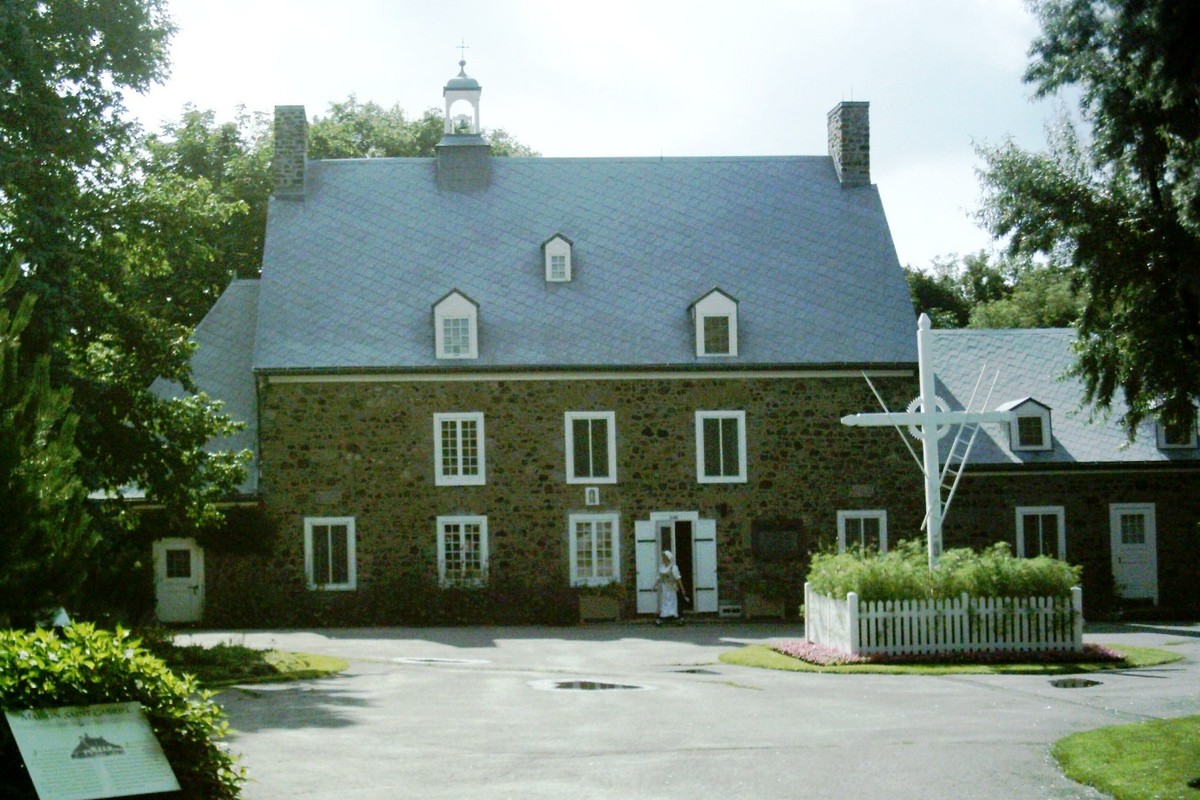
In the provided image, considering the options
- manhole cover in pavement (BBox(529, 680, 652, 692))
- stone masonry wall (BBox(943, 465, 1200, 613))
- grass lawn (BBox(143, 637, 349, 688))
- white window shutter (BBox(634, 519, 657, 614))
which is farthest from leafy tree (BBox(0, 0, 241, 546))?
stone masonry wall (BBox(943, 465, 1200, 613))

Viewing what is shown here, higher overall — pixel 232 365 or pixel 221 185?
pixel 221 185

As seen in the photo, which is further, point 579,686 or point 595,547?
point 595,547

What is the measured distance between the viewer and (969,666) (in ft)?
67.4

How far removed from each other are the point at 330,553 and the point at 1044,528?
1549cm

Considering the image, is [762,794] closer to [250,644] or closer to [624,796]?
[624,796]

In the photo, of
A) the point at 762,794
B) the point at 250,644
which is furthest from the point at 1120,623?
the point at 762,794

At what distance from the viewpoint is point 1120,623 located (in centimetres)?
3061

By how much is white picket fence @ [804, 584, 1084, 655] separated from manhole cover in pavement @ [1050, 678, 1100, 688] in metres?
2.77

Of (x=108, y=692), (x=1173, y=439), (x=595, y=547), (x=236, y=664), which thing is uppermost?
(x=1173, y=439)

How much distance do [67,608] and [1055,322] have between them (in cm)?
4448

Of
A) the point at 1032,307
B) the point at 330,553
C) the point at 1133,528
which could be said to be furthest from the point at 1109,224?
the point at 1032,307

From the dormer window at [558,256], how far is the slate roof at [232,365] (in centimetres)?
687

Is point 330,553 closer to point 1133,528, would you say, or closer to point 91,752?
point 1133,528

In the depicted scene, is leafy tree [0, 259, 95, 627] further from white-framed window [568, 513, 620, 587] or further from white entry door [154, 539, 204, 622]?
white-framed window [568, 513, 620, 587]
